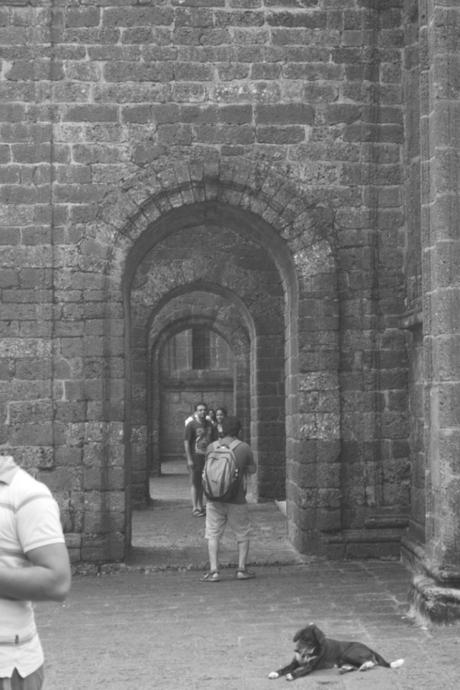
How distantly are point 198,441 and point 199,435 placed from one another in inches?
3.3

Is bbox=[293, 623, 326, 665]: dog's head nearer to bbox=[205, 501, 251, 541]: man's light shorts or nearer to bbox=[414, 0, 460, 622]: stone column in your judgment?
bbox=[414, 0, 460, 622]: stone column

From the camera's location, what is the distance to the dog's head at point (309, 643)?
18.3ft

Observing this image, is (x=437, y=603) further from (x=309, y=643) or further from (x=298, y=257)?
(x=298, y=257)

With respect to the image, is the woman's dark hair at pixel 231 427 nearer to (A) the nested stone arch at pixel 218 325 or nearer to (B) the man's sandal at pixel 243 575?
(B) the man's sandal at pixel 243 575

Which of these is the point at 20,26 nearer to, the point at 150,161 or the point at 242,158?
the point at 150,161

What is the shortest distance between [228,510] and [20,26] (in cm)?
499

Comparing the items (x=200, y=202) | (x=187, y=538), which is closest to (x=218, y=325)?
(x=187, y=538)

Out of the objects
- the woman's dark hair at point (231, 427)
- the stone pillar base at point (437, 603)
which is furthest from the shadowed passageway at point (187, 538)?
the stone pillar base at point (437, 603)

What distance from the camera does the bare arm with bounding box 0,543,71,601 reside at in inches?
106

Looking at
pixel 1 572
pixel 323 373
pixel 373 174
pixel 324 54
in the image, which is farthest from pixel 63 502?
pixel 1 572

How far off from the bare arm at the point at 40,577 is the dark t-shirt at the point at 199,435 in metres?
10.9

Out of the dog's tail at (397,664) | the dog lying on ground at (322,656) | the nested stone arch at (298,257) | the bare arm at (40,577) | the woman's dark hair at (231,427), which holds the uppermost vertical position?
the nested stone arch at (298,257)

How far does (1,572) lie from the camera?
270 cm

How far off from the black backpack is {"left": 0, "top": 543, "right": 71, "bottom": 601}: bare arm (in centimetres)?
592
